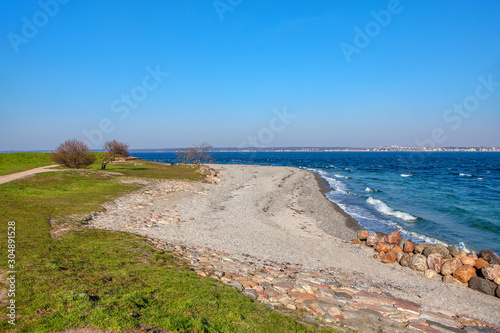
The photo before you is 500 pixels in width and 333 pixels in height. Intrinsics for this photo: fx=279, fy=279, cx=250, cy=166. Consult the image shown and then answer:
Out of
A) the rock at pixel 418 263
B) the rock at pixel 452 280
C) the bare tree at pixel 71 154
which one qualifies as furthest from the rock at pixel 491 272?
the bare tree at pixel 71 154

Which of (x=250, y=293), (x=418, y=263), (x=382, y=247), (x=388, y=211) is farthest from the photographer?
(x=388, y=211)

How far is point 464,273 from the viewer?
10930 mm

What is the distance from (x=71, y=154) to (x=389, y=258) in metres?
31.9

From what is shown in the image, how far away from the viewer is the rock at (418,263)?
11.9 meters

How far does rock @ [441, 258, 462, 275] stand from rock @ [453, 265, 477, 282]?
0.16 metres

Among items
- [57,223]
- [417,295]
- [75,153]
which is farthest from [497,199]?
[75,153]

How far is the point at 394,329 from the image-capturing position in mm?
6641

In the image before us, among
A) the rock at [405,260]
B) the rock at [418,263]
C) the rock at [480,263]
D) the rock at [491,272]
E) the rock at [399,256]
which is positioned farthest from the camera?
the rock at [399,256]

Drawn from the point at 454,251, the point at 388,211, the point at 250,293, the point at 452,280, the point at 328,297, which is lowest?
the point at 388,211

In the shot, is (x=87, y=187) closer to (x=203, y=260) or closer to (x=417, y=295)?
(x=203, y=260)

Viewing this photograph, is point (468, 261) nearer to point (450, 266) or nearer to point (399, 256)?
point (450, 266)

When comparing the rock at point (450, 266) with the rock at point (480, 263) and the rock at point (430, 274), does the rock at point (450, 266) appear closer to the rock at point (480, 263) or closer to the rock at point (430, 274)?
the rock at point (430, 274)

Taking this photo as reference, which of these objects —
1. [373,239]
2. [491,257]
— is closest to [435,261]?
[491,257]

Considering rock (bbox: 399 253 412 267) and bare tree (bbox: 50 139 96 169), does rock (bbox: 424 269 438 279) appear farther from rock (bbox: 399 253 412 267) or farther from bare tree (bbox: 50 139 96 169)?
bare tree (bbox: 50 139 96 169)
